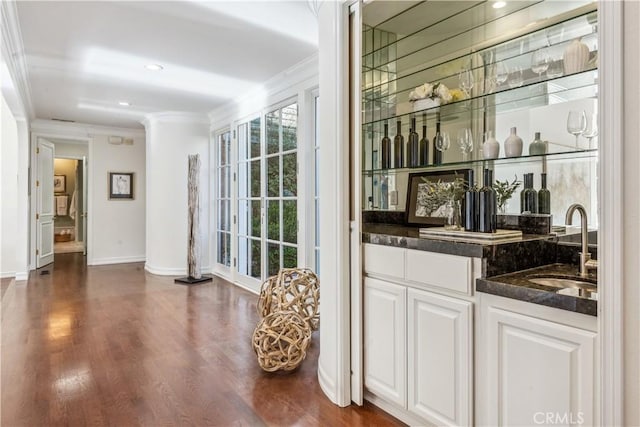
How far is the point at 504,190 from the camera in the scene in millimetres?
2229

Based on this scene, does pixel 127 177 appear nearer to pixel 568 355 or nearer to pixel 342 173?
pixel 342 173

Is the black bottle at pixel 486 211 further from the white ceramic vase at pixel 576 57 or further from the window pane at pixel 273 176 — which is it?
the window pane at pixel 273 176

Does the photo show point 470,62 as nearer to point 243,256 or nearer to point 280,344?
point 280,344

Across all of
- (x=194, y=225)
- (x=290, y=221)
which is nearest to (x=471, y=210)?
(x=290, y=221)

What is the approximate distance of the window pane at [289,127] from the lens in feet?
14.1

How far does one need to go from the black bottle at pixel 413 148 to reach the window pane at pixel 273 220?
222cm

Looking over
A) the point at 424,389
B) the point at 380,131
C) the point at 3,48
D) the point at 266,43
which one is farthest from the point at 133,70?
the point at 424,389

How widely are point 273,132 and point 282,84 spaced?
0.58 meters

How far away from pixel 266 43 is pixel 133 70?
1.54m

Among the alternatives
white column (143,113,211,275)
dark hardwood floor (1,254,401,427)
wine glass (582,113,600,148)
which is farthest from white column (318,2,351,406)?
white column (143,113,211,275)

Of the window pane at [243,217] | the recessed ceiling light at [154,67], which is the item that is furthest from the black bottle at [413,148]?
the window pane at [243,217]

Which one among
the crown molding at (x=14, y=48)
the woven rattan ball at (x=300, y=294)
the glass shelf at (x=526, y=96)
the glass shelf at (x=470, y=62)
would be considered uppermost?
the crown molding at (x=14, y=48)

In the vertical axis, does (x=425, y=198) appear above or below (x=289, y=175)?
below

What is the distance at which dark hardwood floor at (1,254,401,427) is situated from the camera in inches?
84.6
